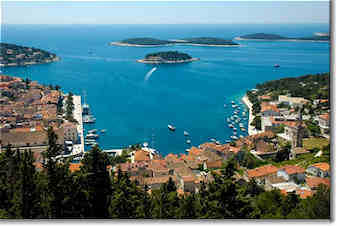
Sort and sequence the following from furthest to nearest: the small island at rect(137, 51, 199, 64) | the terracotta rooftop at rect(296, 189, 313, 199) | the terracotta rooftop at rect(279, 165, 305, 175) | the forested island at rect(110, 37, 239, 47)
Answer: the forested island at rect(110, 37, 239, 47) → the small island at rect(137, 51, 199, 64) → the terracotta rooftop at rect(279, 165, 305, 175) → the terracotta rooftop at rect(296, 189, 313, 199)

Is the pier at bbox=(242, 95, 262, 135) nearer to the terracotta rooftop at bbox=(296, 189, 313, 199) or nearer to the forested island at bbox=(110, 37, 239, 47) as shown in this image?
the terracotta rooftop at bbox=(296, 189, 313, 199)

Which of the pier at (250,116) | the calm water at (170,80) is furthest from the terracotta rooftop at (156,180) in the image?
the pier at (250,116)

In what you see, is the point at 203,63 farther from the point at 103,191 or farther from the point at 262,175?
the point at 103,191

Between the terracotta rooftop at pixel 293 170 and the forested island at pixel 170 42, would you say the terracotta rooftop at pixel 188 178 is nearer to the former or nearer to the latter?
the terracotta rooftop at pixel 293 170

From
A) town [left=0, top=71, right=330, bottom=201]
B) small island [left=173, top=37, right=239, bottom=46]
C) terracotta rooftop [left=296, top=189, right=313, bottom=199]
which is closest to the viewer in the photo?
terracotta rooftop [left=296, top=189, right=313, bottom=199]

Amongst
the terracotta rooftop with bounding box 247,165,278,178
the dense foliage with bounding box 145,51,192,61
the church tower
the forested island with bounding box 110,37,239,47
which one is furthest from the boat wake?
the terracotta rooftop with bounding box 247,165,278,178

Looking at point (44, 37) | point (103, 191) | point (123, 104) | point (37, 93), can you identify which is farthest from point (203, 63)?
point (103, 191)
